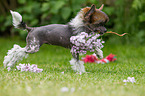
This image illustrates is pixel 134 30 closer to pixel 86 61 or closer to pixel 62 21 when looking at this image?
pixel 62 21

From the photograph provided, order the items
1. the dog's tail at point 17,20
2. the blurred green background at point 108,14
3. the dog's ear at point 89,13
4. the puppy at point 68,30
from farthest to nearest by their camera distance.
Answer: the blurred green background at point 108,14
the dog's tail at point 17,20
the puppy at point 68,30
the dog's ear at point 89,13

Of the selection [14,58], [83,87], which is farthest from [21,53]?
[83,87]

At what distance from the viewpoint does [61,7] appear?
9375 mm

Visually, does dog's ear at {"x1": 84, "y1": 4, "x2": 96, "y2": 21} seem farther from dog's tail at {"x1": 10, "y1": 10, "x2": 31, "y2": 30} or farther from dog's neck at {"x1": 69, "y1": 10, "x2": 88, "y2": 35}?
dog's tail at {"x1": 10, "y1": 10, "x2": 31, "y2": 30}

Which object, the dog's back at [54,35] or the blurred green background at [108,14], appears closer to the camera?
the dog's back at [54,35]

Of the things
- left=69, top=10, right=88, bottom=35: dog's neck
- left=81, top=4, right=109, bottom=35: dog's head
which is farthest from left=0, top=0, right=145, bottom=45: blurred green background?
left=81, top=4, right=109, bottom=35: dog's head

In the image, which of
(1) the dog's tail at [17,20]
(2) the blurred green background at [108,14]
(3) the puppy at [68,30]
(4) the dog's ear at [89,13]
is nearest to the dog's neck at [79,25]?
(3) the puppy at [68,30]

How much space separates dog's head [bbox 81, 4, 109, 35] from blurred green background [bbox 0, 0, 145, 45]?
4536mm

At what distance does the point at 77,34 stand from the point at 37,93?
2.03 metres

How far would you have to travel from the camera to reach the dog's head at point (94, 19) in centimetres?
444

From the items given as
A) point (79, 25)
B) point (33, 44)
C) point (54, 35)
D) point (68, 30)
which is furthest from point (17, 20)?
point (79, 25)

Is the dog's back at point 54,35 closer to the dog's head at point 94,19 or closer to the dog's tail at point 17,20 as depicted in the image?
the dog's tail at point 17,20

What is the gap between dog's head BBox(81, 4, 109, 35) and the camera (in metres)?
4.44

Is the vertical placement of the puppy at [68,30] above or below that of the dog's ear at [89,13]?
below
